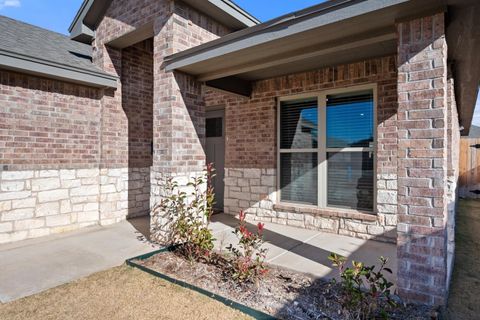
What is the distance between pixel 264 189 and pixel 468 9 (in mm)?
4152

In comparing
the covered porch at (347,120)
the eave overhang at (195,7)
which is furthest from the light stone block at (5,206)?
the eave overhang at (195,7)

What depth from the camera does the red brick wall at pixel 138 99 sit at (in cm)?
614

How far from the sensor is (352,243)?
4.47 metres

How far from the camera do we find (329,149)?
516cm

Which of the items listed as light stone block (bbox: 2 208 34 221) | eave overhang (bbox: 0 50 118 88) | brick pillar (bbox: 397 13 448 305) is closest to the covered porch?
brick pillar (bbox: 397 13 448 305)

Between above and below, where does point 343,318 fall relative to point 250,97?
below

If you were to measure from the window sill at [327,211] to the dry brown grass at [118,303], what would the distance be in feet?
9.53

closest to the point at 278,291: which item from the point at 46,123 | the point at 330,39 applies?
the point at 330,39

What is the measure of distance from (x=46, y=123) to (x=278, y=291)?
4676mm

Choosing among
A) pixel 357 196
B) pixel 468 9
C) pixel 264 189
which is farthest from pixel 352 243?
pixel 468 9

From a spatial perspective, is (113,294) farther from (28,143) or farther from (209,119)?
(209,119)

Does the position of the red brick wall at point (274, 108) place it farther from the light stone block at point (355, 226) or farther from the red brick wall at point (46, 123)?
the red brick wall at point (46, 123)

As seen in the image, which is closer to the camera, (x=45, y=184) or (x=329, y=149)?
(x=45, y=184)

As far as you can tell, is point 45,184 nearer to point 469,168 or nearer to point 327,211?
point 327,211
